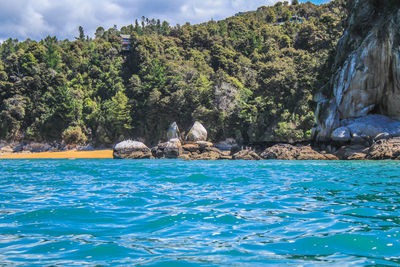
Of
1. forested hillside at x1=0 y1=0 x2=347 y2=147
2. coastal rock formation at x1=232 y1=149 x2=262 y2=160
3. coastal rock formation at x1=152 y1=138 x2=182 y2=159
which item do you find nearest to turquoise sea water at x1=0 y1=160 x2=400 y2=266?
coastal rock formation at x1=232 y1=149 x2=262 y2=160

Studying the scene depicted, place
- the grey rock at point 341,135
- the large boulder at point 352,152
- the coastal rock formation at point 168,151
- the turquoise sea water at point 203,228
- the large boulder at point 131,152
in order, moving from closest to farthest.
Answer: the turquoise sea water at point 203,228 → the large boulder at point 352,152 → the grey rock at point 341,135 → the coastal rock formation at point 168,151 → the large boulder at point 131,152

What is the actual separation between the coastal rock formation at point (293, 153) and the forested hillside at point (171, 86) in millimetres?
8687

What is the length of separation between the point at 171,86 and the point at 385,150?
32.1 meters

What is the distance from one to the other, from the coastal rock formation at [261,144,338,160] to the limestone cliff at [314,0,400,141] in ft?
7.33

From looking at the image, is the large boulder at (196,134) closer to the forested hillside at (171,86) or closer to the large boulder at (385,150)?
the forested hillside at (171,86)

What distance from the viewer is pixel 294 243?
384 centimetres

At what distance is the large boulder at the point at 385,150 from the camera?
807 inches

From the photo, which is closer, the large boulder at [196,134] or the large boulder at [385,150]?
the large boulder at [385,150]

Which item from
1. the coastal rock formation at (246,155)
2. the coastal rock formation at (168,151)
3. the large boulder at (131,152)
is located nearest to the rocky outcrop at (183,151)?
the coastal rock formation at (168,151)

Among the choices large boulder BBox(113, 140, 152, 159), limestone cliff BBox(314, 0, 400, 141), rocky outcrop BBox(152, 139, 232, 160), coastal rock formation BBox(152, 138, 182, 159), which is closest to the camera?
limestone cliff BBox(314, 0, 400, 141)

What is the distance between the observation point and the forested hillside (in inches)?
1543

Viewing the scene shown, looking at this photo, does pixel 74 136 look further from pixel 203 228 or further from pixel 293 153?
pixel 203 228

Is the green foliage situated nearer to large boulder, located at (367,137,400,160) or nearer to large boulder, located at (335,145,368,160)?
large boulder, located at (335,145,368,160)

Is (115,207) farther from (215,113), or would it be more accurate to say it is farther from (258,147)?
(215,113)
